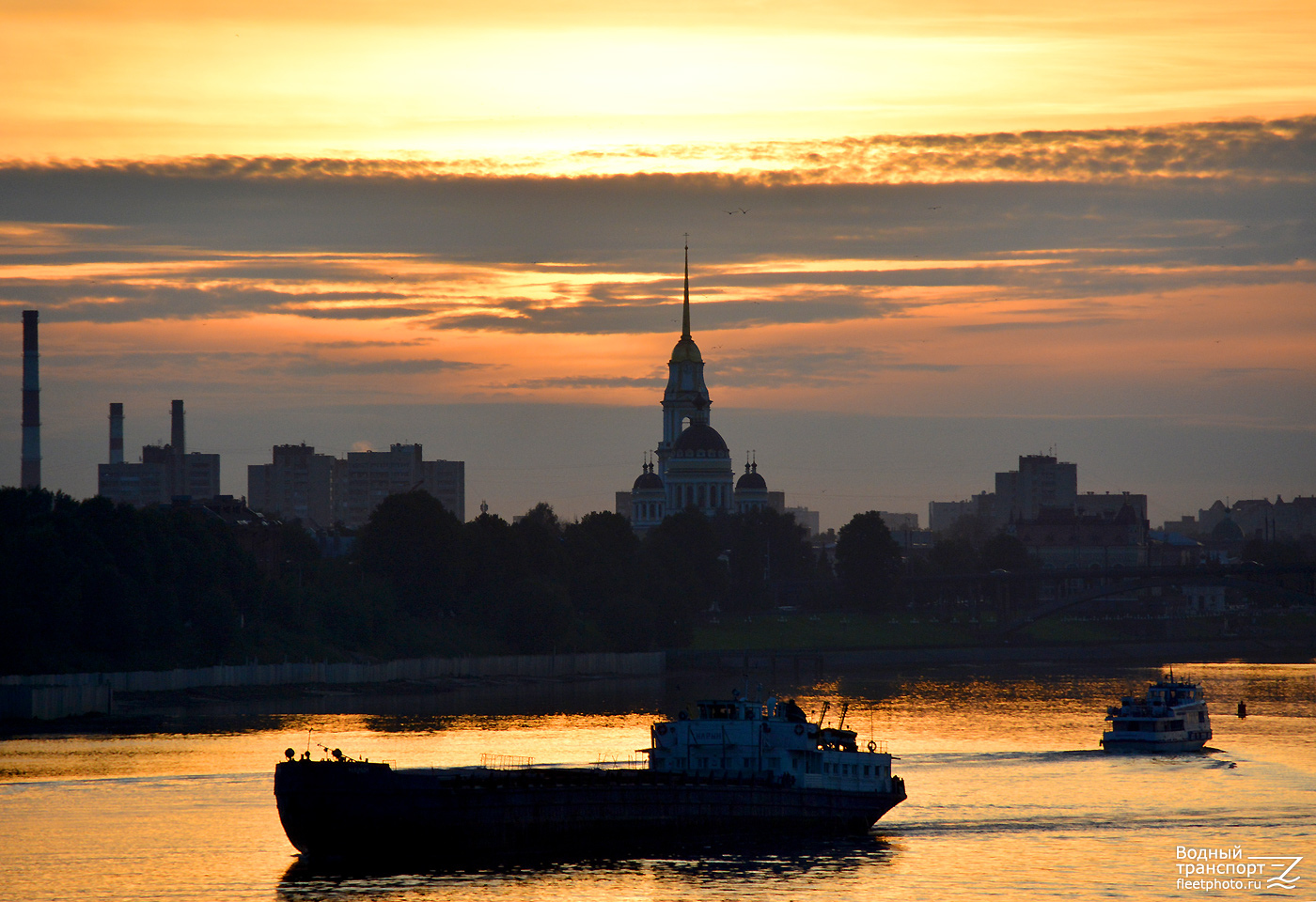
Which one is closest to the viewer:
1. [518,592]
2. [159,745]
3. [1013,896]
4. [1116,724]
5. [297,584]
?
[1013,896]

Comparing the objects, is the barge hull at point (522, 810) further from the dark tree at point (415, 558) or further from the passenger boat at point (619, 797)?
the dark tree at point (415, 558)

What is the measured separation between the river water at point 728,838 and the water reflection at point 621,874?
0.16m

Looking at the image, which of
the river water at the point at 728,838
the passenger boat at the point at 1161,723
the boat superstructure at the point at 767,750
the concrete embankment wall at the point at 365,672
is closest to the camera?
the river water at the point at 728,838

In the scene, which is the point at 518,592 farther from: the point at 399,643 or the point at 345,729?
the point at 345,729

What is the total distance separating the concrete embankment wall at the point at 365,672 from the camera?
5162 inches

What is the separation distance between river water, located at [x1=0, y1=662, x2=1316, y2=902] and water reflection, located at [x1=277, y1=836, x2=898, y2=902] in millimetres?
161

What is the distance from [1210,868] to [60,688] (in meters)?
77.6

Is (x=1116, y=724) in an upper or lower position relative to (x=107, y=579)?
lower

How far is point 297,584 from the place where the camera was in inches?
6693

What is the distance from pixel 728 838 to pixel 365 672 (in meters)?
85.1

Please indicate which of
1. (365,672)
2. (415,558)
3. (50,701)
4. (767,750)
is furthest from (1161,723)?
(415,558)

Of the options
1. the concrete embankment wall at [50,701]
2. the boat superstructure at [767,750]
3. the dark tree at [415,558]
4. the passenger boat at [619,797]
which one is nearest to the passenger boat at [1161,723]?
the boat superstructure at [767,750]

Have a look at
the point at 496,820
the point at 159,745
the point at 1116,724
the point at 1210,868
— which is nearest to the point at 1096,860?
the point at 1210,868

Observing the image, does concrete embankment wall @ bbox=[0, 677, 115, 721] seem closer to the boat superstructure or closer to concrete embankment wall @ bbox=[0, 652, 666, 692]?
concrete embankment wall @ bbox=[0, 652, 666, 692]
